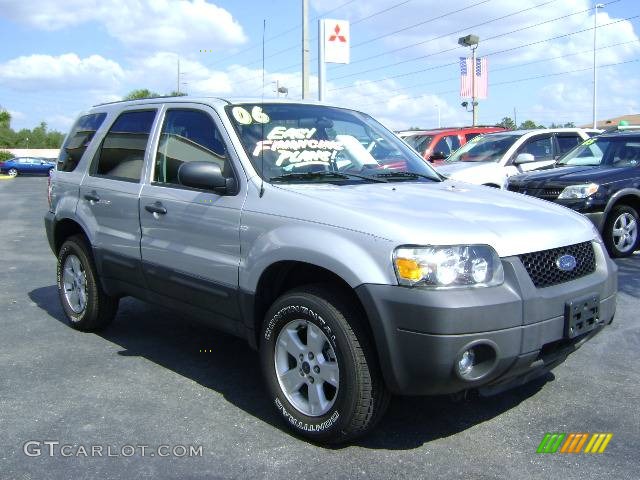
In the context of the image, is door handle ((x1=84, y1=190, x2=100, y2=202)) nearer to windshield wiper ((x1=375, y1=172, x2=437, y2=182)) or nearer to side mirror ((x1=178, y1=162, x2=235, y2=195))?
side mirror ((x1=178, y1=162, x2=235, y2=195))

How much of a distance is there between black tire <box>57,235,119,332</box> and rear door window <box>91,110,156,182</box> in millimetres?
637

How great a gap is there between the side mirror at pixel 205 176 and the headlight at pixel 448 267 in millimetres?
1280

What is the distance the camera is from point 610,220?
843 cm

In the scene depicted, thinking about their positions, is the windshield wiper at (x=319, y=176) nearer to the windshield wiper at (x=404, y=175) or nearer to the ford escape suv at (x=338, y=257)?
the ford escape suv at (x=338, y=257)

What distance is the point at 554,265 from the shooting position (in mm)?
3438

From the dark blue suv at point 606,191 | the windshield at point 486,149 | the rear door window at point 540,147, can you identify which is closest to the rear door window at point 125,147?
the dark blue suv at point 606,191

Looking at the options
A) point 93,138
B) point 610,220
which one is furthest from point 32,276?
point 610,220

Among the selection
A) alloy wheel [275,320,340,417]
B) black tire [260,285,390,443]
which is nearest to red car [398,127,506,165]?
alloy wheel [275,320,340,417]

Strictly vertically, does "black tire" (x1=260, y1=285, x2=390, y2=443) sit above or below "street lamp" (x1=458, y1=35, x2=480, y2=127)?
below

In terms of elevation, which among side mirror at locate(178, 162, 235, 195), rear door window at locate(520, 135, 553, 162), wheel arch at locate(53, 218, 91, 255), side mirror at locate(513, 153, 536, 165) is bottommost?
wheel arch at locate(53, 218, 91, 255)

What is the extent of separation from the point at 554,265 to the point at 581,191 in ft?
17.3

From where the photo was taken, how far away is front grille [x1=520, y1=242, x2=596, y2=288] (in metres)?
3.33

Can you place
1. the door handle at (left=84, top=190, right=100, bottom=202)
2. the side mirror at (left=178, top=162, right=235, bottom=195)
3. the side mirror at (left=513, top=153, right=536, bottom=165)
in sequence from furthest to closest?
the side mirror at (left=513, top=153, right=536, bottom=165), the door handle at (left=84, top=190, right=100, bottom=202), the side mirror at (left=178, top=162, right=235, bottom=195)

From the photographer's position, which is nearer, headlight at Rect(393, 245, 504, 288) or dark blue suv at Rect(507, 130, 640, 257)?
headlight at Rect(393, 245, 504, 288)
